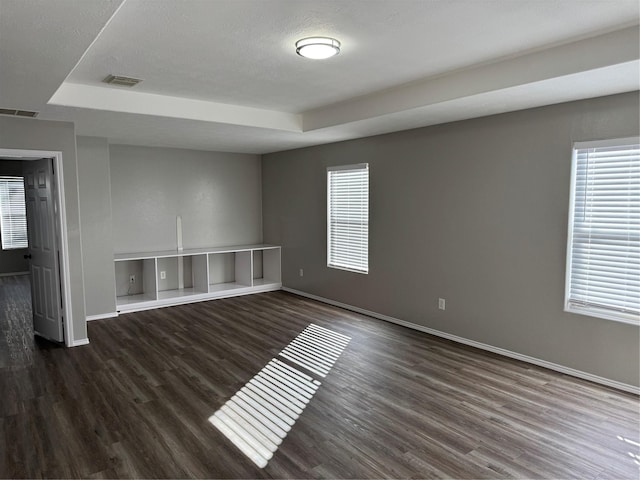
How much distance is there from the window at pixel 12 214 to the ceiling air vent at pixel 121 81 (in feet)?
22.4

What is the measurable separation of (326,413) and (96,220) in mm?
3878

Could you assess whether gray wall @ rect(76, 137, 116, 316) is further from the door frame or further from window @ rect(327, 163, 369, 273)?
window @ rect(327, 163, 369, 273)

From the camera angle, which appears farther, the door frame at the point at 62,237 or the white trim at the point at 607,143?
the door frame at the point at 62,237

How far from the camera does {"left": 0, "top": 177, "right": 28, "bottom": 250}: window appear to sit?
8758mm

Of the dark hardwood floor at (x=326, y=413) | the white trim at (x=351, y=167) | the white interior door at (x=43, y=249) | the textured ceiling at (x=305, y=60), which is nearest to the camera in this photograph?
the textured ceiling at (x=305, y=60)

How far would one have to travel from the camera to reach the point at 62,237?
449 cm

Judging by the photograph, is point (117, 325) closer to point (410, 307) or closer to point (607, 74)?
point (410, 307)

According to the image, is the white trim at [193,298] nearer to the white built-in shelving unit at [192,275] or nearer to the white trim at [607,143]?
the white built-in shelving unit at [192,275]

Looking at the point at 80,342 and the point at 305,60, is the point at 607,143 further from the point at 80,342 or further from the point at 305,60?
the point at 80,342

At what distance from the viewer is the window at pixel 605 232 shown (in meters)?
3.34

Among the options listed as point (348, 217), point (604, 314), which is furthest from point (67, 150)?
point (604, 314)

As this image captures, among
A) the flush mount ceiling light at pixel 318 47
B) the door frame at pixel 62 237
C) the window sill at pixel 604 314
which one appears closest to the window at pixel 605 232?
the window sill at pixel 604 314

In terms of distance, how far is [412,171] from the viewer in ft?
16.3

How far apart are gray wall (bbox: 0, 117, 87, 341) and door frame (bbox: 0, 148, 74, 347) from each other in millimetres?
33
